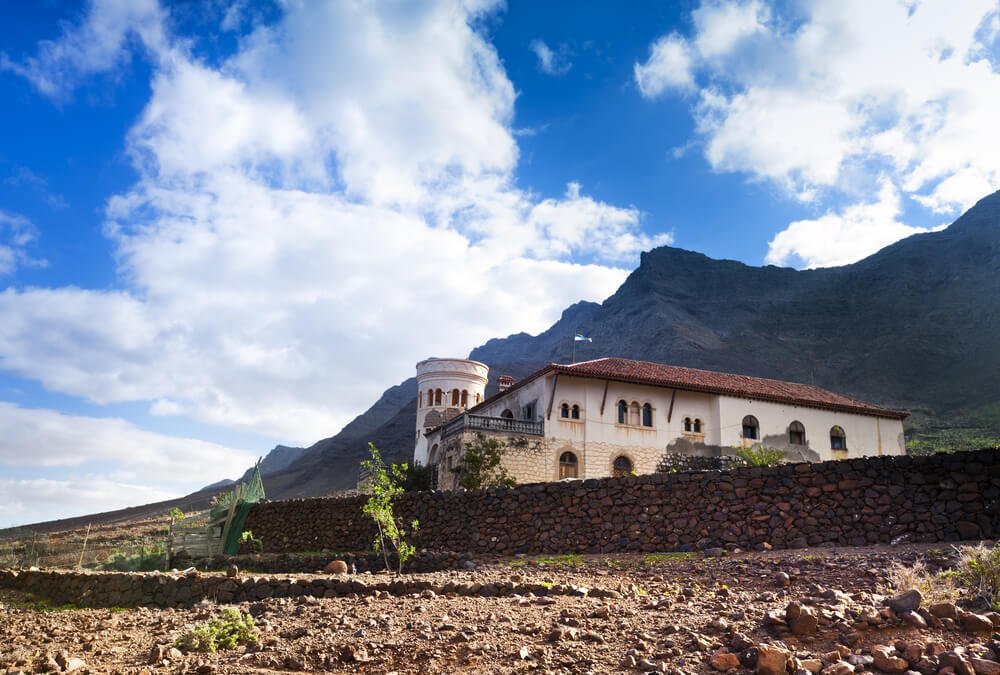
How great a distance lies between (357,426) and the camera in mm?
115625

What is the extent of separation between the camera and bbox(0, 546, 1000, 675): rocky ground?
5797 mm

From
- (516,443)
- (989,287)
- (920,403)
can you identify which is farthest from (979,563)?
(989,287)

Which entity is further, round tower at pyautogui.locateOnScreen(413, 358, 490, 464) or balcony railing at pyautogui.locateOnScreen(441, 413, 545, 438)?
round tower at pyautogui.locateOnScreen(413, 358, 490, 464)

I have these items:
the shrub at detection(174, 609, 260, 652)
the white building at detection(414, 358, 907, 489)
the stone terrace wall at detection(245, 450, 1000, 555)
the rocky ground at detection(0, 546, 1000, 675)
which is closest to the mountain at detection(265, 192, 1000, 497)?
the white building at detection(414, 358, 907, 489)

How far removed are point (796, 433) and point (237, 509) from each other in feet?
84.2

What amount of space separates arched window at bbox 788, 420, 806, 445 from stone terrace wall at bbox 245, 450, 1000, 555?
70.9 ft

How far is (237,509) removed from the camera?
83.4ft

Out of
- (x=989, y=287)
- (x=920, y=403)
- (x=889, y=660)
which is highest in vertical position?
(x=989, y=287)

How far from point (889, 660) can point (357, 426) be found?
11358cm

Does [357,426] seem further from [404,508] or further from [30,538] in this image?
[404,508]

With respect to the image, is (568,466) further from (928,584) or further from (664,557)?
(928,584)

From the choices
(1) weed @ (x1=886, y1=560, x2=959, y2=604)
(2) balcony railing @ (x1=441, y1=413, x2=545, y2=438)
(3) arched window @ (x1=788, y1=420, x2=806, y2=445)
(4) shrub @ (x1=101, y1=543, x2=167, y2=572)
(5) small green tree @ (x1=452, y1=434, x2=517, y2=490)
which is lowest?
(4) shrub @ (x1=101, y1=543, x2=167, y2=572)

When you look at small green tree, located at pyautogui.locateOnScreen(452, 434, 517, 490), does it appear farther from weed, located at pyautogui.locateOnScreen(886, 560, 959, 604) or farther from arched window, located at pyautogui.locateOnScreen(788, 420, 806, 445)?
weed, located at pyautogui.locateOnScreen(886, 560, 959, 604)

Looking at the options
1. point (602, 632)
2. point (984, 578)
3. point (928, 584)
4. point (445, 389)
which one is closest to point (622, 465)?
point (445, 389)
